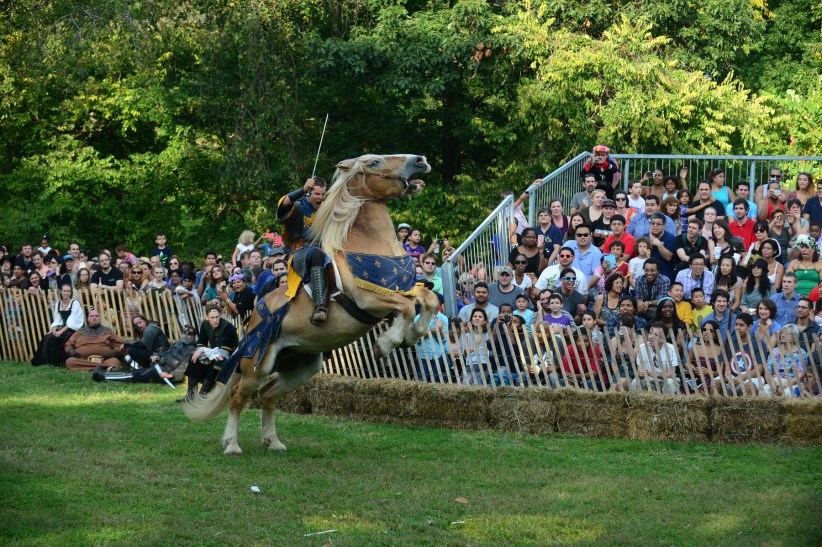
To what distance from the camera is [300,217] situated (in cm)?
1056

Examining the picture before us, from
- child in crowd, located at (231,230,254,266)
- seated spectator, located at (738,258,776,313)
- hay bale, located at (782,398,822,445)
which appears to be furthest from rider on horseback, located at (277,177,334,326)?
child in crowd, located at (231,230,254,266)

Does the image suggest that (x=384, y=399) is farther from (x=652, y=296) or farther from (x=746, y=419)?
(x=746, y=419)

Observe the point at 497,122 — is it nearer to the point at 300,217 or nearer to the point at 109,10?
the point at 109,10

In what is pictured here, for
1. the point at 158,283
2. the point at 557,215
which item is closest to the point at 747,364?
the point at 557,215

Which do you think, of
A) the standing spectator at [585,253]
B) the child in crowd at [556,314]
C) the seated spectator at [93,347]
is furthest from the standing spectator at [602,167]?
the seated spectator at [93,347]

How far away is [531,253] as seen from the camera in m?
14.9

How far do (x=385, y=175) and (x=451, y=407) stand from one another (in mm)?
3167

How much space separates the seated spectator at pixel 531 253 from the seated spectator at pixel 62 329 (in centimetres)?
659

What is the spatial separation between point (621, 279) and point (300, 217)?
4165mm

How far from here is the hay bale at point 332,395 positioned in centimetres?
1310

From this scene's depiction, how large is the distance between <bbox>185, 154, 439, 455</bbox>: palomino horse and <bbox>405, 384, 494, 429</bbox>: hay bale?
172 cm

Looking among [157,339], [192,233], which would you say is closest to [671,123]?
[157,339]

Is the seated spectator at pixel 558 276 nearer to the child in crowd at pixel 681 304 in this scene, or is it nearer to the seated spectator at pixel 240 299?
the child in crowd at pixel 681 304

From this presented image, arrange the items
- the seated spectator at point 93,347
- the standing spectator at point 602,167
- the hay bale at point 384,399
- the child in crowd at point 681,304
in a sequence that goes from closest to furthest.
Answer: the child in crowd at point 681,304 → the hay bale at point 384,399 → the standing spectator at point 602,167 → the seated spectator at point 93,347
